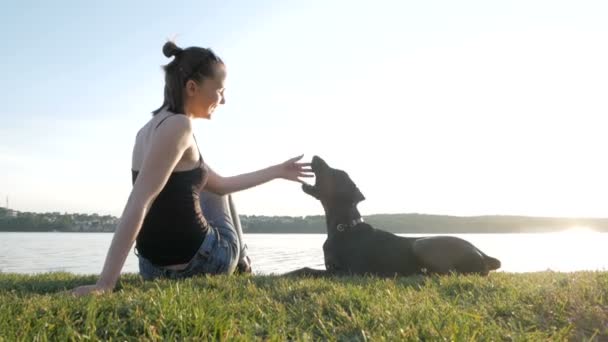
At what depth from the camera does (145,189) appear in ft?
13.3

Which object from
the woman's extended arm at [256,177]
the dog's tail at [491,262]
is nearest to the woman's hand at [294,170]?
the woman's extended arm at [256,177]

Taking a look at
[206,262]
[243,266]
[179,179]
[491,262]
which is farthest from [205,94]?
[491,262]

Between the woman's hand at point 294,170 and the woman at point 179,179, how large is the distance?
82 centimetres

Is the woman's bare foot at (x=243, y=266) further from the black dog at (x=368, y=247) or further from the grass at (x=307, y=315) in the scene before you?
the grass at (x=307, y=315)

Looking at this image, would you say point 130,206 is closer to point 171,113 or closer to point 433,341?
point 171,113

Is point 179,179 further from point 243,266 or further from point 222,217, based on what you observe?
point 243,266

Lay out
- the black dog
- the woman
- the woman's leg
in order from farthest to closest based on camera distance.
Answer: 1. the black dog
2. the woman's leg
3. the woman

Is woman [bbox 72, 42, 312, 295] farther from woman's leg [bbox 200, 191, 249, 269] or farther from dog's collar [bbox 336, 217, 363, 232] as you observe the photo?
dog's collar [bbox 336, 217, 363, 232]

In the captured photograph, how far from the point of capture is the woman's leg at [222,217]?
5.62 meters

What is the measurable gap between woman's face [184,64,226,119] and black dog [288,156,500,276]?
8.27 feet

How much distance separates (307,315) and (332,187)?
4594 millimetres

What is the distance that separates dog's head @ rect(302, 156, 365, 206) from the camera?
7816 millimetres

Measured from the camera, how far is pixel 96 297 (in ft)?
11.5

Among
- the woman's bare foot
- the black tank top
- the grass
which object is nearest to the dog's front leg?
the woman's bare foot
